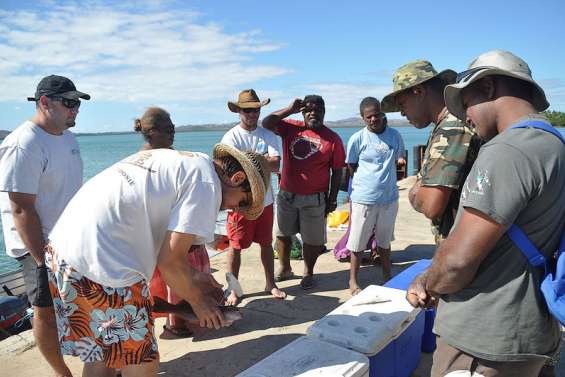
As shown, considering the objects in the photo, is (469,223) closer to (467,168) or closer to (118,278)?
(467,168)

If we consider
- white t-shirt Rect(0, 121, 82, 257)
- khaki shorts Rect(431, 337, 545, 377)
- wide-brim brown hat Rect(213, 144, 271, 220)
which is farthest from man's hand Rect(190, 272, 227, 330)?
white t-shirt Rect(0, 121, 82, 257)

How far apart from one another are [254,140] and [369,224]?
156 centimetres

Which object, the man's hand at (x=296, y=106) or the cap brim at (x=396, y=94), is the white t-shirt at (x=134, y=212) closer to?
the cap brim at (x=396, y=94)

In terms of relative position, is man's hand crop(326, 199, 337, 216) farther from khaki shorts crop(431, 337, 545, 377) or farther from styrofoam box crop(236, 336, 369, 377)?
khaki shorts crop(431, 337, 545, 377)

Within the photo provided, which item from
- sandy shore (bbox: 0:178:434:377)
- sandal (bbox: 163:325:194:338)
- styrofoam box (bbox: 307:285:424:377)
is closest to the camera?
styrofoam box (bbox: 307:285:424:377)

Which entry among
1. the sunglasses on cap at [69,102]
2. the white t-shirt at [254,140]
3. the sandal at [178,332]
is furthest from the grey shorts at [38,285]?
the white t-shirt at [254,140]

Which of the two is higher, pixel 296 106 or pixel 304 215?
pixel 296 106

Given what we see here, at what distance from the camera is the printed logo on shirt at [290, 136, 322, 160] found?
455 centimetres

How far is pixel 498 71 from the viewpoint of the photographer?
1541mm

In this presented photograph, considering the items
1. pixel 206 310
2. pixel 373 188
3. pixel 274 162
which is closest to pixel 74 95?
pixel 206 310

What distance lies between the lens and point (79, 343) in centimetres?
202

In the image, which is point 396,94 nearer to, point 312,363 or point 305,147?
point 312,363

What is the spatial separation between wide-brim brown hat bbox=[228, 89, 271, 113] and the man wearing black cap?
1.84 m

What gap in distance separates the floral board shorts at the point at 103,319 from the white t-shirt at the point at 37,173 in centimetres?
88
